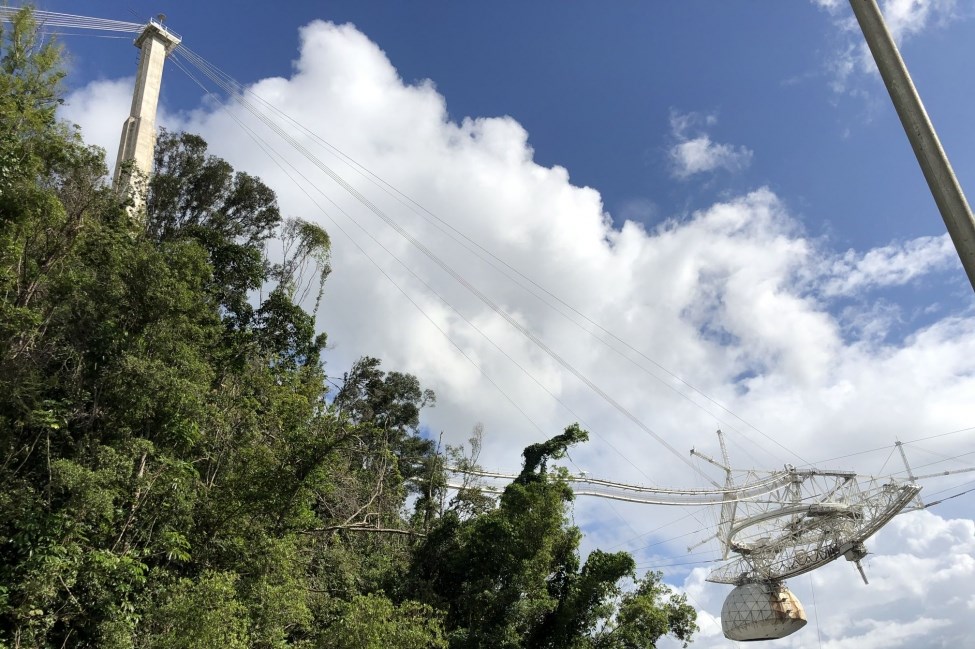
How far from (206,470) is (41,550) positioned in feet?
17.6

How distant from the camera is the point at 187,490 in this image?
15.1 metres

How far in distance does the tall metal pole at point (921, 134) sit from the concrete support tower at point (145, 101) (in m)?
28.5

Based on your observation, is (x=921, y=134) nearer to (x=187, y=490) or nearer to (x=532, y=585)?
(x=187, y=490)

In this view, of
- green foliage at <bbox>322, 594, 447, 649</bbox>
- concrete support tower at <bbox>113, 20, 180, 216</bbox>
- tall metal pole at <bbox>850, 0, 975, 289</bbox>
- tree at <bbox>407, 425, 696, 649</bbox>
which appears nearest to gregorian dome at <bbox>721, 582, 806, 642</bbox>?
tree at <bbox>407, 425, 696, 649</bbox>

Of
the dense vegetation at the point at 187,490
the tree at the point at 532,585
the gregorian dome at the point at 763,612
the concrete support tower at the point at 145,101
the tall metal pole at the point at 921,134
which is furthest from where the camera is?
the gregorian dome at the point at 763,612

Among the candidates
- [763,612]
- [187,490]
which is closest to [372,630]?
[187,490]

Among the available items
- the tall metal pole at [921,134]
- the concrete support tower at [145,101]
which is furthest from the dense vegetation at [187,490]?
the tall metal pole at [921,134]

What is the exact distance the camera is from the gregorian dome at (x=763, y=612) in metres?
35.5

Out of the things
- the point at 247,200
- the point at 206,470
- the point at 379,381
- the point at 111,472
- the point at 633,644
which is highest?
the point at 247,200

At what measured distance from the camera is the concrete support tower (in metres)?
32.2

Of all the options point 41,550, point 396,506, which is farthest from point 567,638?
point 41,550

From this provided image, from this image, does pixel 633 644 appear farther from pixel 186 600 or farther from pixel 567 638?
pixel 186 600

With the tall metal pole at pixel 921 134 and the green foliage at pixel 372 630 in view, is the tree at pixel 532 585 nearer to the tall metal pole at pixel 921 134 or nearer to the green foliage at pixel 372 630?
the green foliage at pixel 372 630

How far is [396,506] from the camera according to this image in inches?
A: 1065
